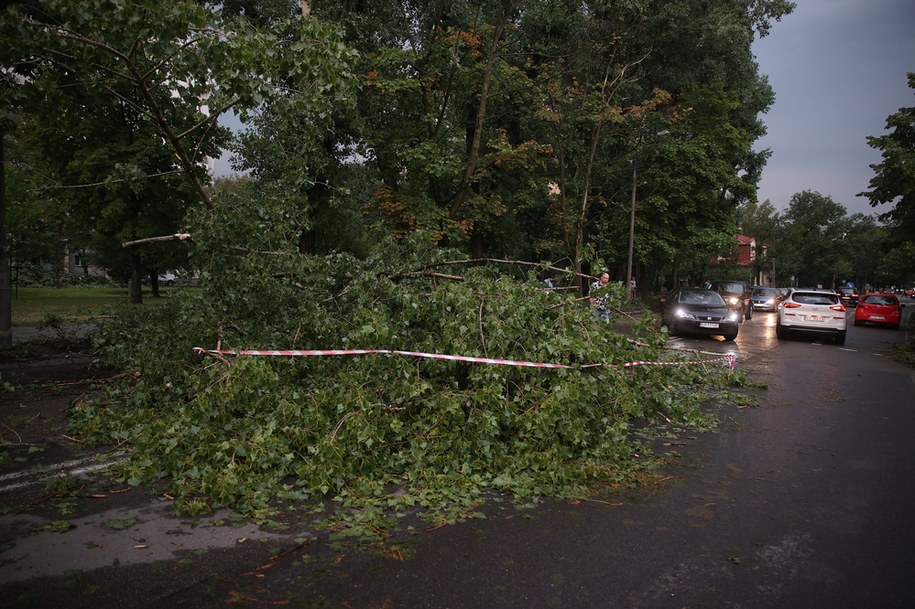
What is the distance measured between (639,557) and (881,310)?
33.0m

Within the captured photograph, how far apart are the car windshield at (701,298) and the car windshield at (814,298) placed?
2.59 metres

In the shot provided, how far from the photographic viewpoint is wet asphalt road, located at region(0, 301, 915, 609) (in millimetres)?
3318

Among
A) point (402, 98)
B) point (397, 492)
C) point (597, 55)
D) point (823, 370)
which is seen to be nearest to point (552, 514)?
point (397, 492)

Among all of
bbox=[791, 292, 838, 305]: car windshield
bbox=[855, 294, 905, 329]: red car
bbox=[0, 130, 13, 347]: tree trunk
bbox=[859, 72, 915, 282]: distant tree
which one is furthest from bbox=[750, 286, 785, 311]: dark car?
bbox=[0, 130, 13, 347]: tree trunk

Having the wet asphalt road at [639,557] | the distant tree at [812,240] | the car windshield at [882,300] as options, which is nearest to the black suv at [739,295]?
the car windshield at [882,300]

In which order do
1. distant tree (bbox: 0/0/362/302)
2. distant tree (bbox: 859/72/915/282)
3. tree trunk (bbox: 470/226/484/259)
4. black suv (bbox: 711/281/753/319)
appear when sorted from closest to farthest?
distant tree (bbox: 0/0/362/302), distant tree (bbox: 859/72/915/282), tree trunk (bbox: 470/226/484/259), black suv (bbox: 711/281/753/319)

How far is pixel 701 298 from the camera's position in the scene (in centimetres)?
1880

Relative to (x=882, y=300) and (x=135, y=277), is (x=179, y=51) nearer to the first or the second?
(x=135, y=277)

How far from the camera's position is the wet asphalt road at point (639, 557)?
332 centimetres

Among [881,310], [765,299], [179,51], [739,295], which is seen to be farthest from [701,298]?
[765,299]

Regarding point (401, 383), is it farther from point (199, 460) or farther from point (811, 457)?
point (811, 457)

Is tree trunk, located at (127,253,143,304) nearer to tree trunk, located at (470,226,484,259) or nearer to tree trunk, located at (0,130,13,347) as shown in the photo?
tree trunk, located at (0,130,13,347)

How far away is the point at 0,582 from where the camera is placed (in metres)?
3.33

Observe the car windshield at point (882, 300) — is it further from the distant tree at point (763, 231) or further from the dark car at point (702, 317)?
the distant tree at point (763, 231)
